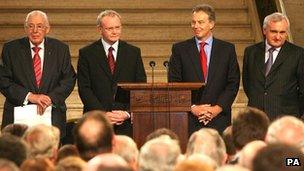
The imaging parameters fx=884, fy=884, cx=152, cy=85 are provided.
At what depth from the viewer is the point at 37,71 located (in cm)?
872

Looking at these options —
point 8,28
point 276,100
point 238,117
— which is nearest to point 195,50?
point 276,100

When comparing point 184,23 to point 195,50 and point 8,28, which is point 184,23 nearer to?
point 8,28

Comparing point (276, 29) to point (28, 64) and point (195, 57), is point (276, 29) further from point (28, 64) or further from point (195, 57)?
point (28, 64)

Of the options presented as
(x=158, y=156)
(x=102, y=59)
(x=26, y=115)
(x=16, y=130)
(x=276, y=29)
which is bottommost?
(x=26, y=115)

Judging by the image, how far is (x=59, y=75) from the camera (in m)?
8.77

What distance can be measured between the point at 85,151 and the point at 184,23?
7144 mm

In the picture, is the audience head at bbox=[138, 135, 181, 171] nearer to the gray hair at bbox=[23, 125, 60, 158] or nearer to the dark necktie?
the gray hair at bbox=[23, 125, 60, 158]

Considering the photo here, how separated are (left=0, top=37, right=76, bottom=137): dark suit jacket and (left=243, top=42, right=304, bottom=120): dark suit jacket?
1.84m

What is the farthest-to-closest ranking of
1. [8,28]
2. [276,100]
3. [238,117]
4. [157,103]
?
[8,28]
[276,100]
[157,103]
[238,117]

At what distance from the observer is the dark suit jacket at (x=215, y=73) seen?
8656mm

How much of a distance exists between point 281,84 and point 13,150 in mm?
3850

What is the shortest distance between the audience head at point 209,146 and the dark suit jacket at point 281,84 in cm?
306

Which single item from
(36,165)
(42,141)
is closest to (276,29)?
(42,141)

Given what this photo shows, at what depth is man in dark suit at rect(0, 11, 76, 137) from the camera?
8594 mm
